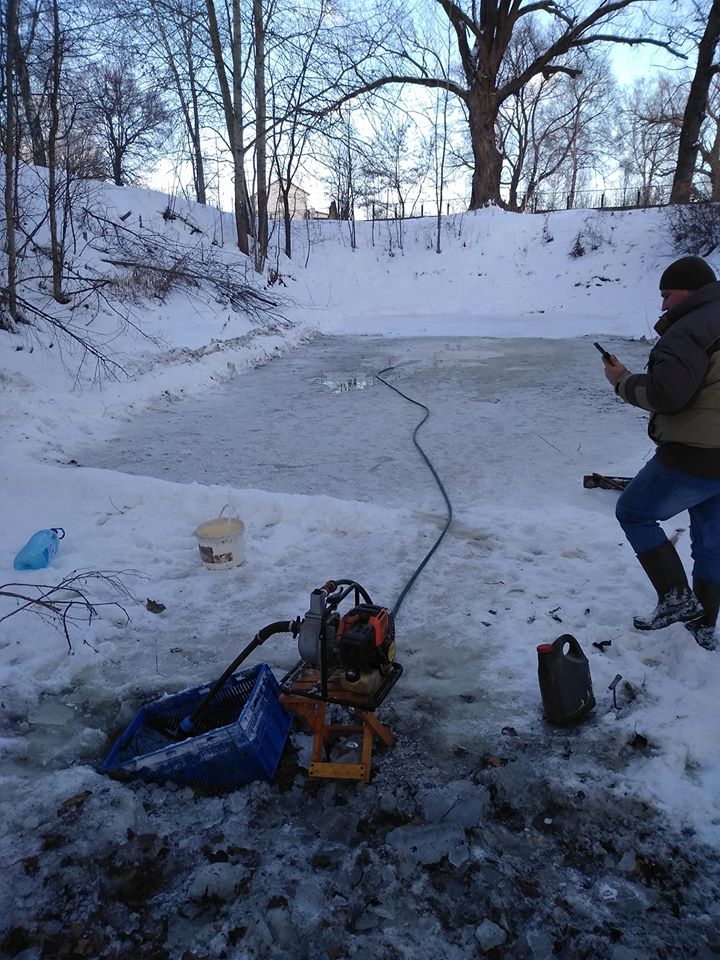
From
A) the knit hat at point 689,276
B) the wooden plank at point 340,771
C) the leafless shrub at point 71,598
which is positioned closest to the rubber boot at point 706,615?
the knit hat at point 689,276

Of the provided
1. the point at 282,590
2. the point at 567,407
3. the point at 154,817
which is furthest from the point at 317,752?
the point at 567,407

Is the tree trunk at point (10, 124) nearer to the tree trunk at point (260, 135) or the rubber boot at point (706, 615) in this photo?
the rubber boot at point (706, 615)

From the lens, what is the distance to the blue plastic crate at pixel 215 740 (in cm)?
223

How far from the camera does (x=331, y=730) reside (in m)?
2.54

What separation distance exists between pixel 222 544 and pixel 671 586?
7.88 ft

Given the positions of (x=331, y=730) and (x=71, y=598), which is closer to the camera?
(x=331, y=730)

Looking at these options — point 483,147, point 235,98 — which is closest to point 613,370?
point 235,98

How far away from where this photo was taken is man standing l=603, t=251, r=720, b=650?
254 centimetres

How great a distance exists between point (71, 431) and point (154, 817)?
4.87 metres

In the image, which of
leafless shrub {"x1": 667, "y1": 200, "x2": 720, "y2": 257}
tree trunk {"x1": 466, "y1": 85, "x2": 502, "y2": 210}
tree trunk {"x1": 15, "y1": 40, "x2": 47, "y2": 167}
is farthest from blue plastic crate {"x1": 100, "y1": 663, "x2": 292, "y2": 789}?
tree trunk {"x1": 466, "y1": 85, "x2": 502, "y2": 210}

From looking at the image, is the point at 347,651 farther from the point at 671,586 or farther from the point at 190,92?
the point at 190,92

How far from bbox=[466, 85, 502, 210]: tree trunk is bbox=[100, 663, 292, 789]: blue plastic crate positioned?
77.3 ft

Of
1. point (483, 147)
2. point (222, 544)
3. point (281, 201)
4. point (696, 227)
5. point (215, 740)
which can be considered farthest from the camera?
point (281, 201)

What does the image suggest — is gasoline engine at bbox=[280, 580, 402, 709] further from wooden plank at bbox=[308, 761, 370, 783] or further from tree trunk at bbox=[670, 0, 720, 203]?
tree trunk at bbox=[670, 0, 720, 203]
